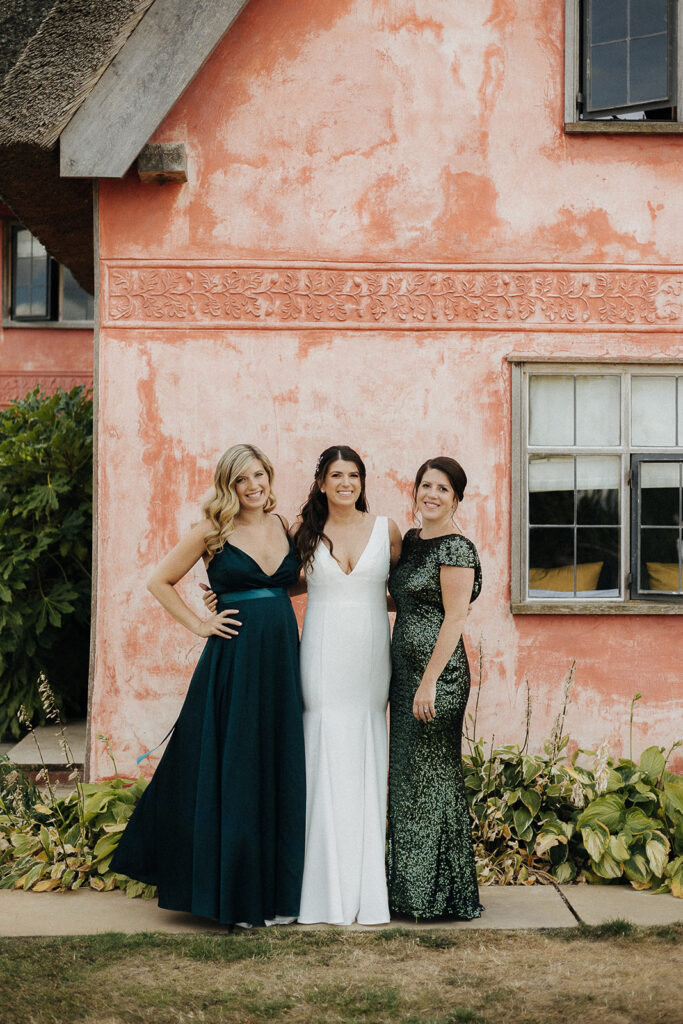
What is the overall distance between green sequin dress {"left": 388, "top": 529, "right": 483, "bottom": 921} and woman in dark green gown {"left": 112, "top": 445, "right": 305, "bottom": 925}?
1.56 feet

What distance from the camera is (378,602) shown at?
481 cm

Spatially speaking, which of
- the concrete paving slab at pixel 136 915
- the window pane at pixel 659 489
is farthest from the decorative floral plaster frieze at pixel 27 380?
the concrete paving slab at pixel 136 915

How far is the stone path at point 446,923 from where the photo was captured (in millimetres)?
4758

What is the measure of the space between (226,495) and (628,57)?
4.08 meters

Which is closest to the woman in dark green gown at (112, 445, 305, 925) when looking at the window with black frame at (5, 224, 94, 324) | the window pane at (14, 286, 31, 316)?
the window with black frame at (5, 224, 94, 324)

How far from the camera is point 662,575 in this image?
6.55 m

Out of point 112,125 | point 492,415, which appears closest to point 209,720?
point 492,415

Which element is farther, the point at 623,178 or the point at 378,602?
the point at 623,178

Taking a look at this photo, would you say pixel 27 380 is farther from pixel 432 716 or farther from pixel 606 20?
pixel 432 716

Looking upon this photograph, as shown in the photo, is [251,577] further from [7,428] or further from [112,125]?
[7,428]

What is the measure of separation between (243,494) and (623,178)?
3437mm

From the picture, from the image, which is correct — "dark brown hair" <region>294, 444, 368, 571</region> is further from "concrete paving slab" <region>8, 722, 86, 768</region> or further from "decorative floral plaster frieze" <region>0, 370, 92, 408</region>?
"decorative floral plaster frieze" <region>0, 370, 92, 408</region>

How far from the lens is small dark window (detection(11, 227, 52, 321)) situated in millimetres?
14586

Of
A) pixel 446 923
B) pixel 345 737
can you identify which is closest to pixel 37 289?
pixel 345 737
